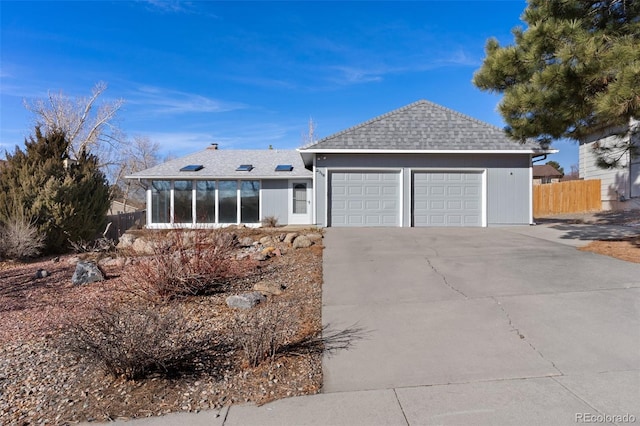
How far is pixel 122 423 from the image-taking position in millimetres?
2848

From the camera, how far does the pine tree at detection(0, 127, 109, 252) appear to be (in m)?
10.7

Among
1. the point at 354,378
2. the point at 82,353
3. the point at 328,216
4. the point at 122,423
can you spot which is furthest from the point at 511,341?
the point at 328,216

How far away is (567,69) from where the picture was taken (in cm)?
681

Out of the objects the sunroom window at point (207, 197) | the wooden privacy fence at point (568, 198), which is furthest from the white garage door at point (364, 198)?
the wooden privacy fence at point (568, 198)

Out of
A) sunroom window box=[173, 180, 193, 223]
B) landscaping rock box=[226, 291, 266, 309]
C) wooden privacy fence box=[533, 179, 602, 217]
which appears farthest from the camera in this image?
wooden privacy fence box=[533, 179, 602, 217]

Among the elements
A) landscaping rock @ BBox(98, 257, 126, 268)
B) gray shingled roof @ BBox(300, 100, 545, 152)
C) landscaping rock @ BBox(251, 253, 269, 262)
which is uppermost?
gray shingled roof @ BBox(300, 100, 545, 152)

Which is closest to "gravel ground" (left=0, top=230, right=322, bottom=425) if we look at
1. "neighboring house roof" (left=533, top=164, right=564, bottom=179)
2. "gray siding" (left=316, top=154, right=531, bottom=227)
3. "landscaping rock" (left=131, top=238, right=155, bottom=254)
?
"landscaping rock" (left=131, top=238, right=155, bottom=254)

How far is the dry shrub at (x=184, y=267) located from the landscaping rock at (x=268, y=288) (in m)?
0.70

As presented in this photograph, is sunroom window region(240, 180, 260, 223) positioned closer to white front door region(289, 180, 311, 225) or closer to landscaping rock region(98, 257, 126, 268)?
white front door region(289, 180, 311, 225)

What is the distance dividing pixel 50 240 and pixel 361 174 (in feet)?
34.0

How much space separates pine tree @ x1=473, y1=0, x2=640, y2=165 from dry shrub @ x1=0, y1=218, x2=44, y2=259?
38.9 feet

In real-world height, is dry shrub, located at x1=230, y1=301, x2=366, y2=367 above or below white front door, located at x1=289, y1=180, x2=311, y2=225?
below

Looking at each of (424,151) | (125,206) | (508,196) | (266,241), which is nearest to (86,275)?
(266,241)

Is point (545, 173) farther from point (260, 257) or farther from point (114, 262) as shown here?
point (114, 262)
